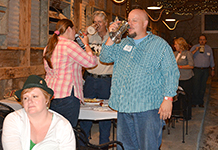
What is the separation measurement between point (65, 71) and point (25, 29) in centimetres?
192

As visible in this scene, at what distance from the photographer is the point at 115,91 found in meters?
2.48

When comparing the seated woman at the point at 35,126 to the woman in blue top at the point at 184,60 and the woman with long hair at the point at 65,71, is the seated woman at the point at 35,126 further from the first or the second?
the woman in blue top at the point at 184,60

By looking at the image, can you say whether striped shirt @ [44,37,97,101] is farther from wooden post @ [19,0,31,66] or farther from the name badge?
wooden post @ [19,0,31,66]

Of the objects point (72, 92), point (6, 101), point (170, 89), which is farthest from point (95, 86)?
point (170, 89)

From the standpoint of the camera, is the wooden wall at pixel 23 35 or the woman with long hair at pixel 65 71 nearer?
the woman with long hair at pixel 65 71

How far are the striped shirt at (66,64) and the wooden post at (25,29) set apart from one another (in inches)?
68.4

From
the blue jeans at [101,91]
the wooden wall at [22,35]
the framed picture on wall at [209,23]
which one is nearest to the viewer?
the blue jeans at [101,91]

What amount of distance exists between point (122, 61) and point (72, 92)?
595mm

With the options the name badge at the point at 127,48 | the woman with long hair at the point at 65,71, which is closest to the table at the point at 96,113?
the woman with long hair at the point at 65,71

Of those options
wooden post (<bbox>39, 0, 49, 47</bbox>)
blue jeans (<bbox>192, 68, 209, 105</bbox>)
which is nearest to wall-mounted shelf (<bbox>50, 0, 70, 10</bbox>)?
wooden post (<bbox>39, 0, 49, 47</bbox>)

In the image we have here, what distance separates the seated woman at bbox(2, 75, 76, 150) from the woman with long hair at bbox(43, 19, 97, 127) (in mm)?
824

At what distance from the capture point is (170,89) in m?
2.34

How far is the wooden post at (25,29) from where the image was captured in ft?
13.9

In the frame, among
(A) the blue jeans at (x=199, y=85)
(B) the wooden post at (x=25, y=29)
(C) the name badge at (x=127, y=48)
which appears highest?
(B) the wooden post at (x=25, y=29)
